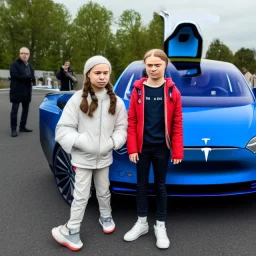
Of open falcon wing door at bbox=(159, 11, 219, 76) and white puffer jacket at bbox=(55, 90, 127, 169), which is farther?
open falcon wing door at bbox=(159, 11, 219, 76)

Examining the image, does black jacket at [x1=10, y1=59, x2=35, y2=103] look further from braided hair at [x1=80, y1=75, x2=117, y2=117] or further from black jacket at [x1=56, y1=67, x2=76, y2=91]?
braided hair at [x1=80, y1=75, x2=117, y2=117]

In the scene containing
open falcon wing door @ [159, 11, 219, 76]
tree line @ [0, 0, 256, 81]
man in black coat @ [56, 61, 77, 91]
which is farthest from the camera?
tree line @ [0, 0, 256, 81]

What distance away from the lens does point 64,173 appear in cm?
358

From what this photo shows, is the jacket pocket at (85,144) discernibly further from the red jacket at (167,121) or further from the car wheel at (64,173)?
the car wheel at (64,173)

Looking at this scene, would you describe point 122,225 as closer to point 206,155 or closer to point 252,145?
point 206,155

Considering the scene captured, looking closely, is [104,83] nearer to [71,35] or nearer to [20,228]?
[20,228]

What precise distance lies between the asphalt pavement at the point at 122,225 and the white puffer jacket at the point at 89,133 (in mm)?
644

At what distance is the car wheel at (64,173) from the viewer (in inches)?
137

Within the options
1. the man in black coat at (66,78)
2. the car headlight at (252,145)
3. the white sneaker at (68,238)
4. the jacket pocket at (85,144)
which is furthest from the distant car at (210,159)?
the man in black coat at (66,78)

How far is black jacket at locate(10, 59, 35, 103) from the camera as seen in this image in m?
7.55

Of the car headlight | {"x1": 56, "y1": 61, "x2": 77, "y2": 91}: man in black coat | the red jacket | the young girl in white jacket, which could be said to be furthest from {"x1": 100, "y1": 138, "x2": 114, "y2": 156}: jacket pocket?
{"x1": 56, "y1": 61, "x2": 77, "y2": 91}: man in black coat

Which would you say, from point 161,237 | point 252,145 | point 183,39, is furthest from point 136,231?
point 183,39

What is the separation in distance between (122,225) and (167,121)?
1.02 m

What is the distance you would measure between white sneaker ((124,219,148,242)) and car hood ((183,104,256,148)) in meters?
0.71
